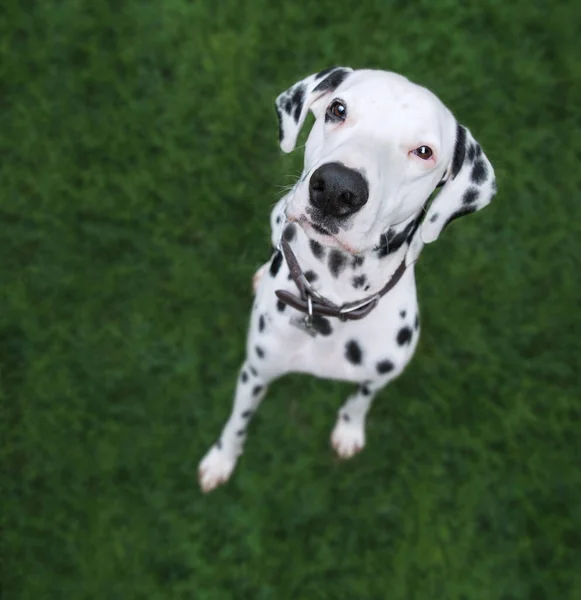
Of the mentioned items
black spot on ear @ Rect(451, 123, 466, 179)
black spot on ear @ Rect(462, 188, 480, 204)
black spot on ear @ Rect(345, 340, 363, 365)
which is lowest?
black spot on ear @ Rect(345, 340, 363, 365)

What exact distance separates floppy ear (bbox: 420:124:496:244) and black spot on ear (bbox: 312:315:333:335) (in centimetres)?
63

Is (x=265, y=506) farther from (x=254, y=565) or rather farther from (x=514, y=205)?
(x=514, y=205)

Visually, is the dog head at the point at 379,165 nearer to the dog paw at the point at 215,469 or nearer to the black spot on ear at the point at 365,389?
the black spot on ear at the point at 365,389

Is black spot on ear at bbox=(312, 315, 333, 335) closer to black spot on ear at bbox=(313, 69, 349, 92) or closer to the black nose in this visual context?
the black nose

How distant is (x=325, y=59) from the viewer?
5.07 meters

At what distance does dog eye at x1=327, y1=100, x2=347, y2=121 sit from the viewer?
254cm

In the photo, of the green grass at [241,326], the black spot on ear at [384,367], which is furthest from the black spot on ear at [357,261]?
the green grass at [241,326]

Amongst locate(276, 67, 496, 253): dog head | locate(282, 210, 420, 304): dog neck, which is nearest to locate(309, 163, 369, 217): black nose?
locate(276, 67, 496, 253): dog head

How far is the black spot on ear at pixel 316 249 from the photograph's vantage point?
2723mm

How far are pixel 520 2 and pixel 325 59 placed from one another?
1.69 meters

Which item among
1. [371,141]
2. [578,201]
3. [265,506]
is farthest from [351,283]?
[578,201]

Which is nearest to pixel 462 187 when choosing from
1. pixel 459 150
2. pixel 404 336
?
pixel 459 150

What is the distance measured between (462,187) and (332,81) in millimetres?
718

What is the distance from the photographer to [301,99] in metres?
2.84
